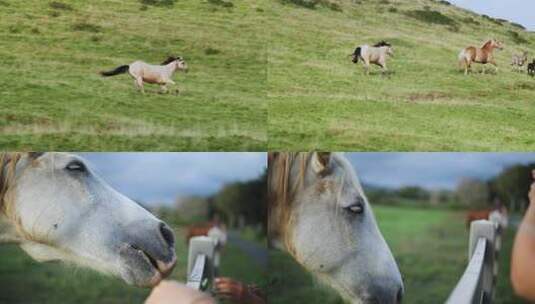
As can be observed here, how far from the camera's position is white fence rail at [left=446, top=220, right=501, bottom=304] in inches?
161

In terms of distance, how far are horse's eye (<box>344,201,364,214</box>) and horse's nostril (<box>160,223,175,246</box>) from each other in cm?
92

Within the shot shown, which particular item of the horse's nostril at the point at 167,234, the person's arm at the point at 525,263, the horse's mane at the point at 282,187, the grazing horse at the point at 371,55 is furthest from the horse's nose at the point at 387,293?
the person's arm at the point at 525,263

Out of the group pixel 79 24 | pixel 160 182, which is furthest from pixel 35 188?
pixel 79 24

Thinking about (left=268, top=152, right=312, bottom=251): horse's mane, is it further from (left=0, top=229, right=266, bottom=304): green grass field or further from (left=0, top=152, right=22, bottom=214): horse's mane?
(left=0, top=152, right=22, bottom=214): horse's mane

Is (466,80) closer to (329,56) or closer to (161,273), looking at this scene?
(329,56)

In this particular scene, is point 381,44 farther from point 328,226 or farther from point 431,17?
point 328,226

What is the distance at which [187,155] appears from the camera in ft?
13.9

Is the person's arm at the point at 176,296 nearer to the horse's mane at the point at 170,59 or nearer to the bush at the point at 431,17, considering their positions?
the horse's mane at the point at 170,59

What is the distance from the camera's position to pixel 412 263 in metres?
4.11

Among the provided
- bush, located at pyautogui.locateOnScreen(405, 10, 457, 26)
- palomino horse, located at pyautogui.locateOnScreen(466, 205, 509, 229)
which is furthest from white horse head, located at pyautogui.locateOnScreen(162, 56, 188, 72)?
palomino horse, located at pyautogui.locateOnScreen(466, 205, 509, 229)

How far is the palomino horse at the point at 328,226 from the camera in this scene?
413 cm

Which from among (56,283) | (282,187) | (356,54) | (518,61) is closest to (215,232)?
(282,187)

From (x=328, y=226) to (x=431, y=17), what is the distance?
149 centimetres

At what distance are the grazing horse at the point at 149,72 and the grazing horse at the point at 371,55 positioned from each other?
3.45 ft
